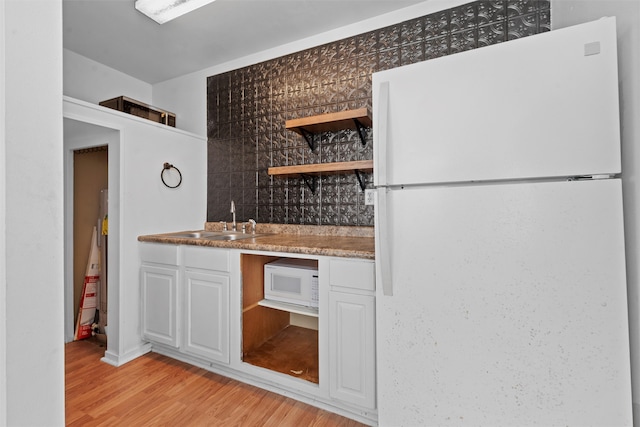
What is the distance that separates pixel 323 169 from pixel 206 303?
1192 millimetres

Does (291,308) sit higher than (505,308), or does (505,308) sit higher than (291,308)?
(505,308)

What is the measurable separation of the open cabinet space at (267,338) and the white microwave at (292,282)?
10 cm

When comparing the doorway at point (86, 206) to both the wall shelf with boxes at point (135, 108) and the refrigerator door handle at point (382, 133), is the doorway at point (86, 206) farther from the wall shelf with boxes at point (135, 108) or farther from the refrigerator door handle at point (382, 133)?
the refrigerator door handle at point (382, 133)

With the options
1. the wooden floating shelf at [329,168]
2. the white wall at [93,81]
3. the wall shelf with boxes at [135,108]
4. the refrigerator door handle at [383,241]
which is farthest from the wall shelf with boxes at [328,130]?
the white wall at [93,81]

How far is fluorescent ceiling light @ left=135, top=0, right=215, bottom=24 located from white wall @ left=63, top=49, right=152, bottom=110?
39.7 inches

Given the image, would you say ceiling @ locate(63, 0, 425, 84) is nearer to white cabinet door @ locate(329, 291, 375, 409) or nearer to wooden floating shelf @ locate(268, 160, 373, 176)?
wooden floating shelf @ locate(268, 160, 373, 176)

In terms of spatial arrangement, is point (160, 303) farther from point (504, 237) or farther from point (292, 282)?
point (504, 237)

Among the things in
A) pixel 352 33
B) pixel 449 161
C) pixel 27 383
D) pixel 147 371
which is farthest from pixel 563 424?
pixel 352 33

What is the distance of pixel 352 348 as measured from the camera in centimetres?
154

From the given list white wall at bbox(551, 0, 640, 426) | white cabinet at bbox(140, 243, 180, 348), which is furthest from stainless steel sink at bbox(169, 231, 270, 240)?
white wall at bbox(551, 0, 640, 426)

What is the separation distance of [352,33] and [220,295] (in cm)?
208

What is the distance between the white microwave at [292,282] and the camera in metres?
1.84

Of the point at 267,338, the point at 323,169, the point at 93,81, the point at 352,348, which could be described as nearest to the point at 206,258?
the point at 267,338

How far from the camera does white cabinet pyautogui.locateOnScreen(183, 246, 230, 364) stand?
1.95m
